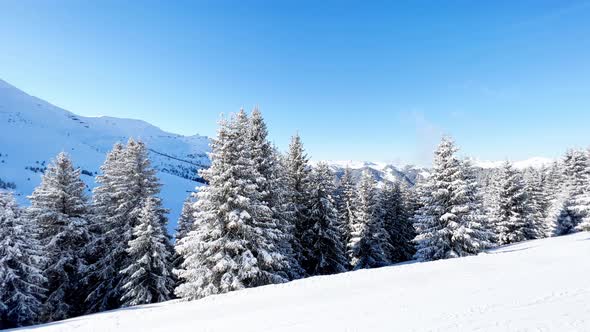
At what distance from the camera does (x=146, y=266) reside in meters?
22.7

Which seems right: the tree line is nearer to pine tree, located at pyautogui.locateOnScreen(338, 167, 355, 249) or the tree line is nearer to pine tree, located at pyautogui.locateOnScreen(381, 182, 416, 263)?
pine tree, located at pyautogui.locateOnScreen(338, 167, 355, 249)

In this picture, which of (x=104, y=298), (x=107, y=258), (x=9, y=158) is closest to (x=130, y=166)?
(x=107, y=258)

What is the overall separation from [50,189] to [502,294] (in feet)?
90.2

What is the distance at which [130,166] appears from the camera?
84.4ft

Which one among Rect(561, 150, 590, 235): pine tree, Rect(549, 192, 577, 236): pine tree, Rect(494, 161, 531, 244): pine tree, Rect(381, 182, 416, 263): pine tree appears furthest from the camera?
Rect(381, 182, 416, 263): pine tree

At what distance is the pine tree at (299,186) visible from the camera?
28.4 metres

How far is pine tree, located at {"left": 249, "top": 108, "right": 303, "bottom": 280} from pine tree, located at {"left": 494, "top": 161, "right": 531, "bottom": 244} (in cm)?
2733

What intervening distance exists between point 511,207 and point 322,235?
25.0 m

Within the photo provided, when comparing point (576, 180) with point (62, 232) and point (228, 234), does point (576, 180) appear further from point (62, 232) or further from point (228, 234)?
point (62, 232)

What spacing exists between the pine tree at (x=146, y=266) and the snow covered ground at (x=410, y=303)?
7950mm

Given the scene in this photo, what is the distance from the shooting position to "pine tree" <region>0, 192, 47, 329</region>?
60.2 ft

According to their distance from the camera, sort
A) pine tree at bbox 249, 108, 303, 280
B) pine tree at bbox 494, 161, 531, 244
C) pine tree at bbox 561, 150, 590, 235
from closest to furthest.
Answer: pine tree at bbox 249, 108, 303, 280 < pine tree at bbox 494, 161, 531, 244 < pine tree at bbox 561, 150, 590, 235

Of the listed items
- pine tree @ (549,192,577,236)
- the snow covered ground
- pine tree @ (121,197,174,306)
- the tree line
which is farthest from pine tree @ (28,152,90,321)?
pine tree @ (549,192,577,236)

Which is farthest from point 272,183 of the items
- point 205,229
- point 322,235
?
point 322,235
